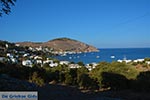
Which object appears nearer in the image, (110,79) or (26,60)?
(110,79)

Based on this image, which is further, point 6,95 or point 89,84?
point 89,84

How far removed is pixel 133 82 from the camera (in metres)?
17.7

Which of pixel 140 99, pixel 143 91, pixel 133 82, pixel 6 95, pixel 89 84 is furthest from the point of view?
pixel 89 84

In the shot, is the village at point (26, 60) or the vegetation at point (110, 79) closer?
the vegetation at point (110, 79)

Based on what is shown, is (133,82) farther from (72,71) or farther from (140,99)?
(72,71)

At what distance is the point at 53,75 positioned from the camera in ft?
88.4

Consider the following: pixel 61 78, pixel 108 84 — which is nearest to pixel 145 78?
pixel 108 84

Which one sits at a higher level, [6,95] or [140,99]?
[6,95]

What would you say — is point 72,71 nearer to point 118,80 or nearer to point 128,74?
point 128,74

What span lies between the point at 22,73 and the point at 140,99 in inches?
530

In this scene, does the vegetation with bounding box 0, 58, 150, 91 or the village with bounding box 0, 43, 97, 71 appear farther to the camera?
the village with bounding box 0, 43, 97, 71

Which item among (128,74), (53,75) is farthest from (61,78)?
(128,74)

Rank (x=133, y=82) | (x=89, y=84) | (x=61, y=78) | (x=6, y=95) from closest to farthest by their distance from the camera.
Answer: (x=6, y=95) < (x=133, y=82) < (x=89, y=84) < (x=61, y=78)

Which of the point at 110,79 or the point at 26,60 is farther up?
the point at 26,60
